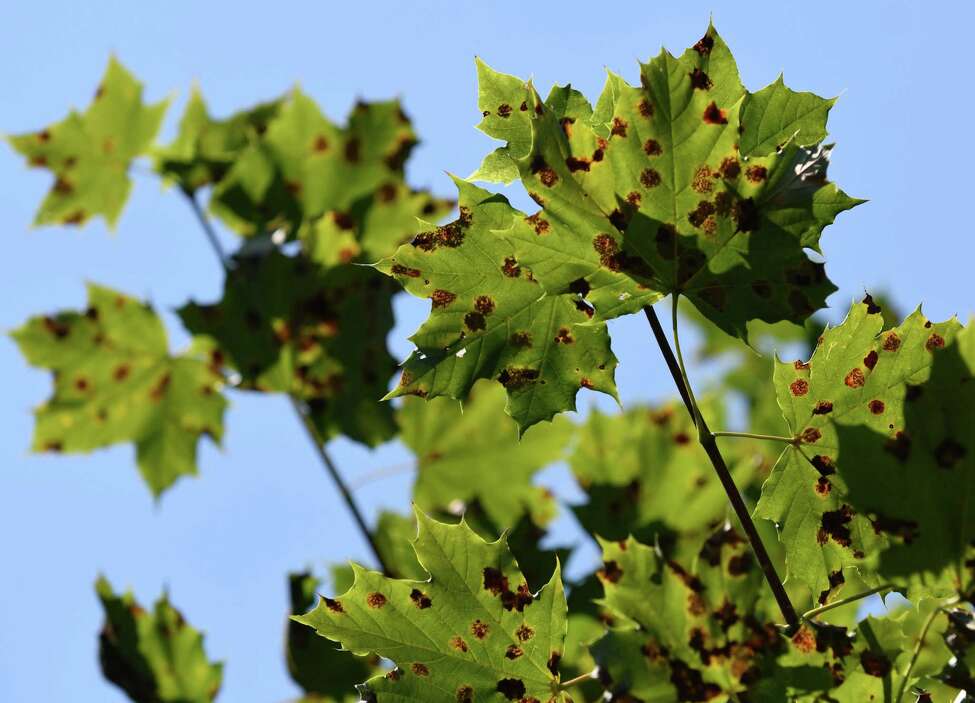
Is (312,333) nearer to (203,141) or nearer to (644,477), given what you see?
(203,141)

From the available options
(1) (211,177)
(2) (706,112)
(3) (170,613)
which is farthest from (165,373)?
(2) (706,112)

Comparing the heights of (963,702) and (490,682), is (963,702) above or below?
below

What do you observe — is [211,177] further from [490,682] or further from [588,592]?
[490,682]

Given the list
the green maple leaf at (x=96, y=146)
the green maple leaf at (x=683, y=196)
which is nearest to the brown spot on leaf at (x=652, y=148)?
the green maple leaf at (x=683, y=196)

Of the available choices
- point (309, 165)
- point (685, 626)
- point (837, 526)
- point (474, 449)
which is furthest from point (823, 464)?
point (309, 165)

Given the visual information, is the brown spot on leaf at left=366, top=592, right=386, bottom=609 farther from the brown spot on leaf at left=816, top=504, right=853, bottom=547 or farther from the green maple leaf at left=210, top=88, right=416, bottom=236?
the green maple leaf at left=210, top=88, right=416, bottom=236

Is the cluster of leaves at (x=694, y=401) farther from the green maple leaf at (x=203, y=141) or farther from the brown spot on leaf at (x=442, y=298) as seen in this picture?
the green maple leaf at (x=203, y=141)
